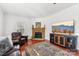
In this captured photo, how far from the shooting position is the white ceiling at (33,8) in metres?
1.29

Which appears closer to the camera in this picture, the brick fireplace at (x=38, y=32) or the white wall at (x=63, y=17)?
the white wall at (x=63, y=17)

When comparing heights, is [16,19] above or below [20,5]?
below

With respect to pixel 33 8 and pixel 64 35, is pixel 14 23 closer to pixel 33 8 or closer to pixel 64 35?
pixel 33 8

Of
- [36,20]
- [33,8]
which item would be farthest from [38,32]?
Answer: [33,8]

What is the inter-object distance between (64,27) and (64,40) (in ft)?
0.73

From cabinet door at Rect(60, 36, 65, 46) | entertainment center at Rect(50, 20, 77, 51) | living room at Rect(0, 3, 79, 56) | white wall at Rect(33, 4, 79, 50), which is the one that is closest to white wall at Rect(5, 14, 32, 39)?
living room at Rect(0, 3, 79, 56)

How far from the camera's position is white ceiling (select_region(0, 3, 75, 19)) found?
129 centimetres

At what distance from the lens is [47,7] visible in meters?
1.33

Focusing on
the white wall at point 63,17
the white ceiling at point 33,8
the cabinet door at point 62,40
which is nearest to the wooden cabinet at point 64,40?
the cabinet door at point 62,40

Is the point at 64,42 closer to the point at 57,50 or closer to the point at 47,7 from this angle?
the point at 57,50

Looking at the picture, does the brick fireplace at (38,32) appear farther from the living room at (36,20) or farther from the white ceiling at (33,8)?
the white ceiling at (33,8)

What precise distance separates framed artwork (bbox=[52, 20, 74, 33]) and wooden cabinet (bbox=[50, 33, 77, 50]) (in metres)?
0.09

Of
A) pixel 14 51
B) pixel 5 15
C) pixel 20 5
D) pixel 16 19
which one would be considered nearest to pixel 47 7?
pixel 20 5

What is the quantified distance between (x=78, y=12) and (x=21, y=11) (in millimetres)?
765
